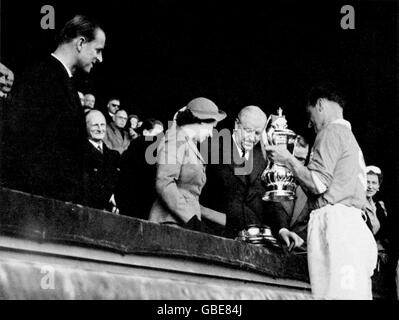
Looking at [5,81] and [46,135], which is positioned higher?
[5,81]

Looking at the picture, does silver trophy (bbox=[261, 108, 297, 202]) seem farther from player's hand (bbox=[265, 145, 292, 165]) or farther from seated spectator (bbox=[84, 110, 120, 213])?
seated spectator (bbox=[84, 110, 120, 213])

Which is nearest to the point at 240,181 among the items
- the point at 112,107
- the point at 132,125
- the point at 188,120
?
the point at 188,120

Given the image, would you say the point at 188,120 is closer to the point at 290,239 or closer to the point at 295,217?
the point at 290,239

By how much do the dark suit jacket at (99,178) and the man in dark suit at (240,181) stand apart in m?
0.55

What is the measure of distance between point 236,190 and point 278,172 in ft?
1.41

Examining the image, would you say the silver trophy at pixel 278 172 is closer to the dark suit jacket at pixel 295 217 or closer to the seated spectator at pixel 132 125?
the dark suit jacket at pixel 295 217

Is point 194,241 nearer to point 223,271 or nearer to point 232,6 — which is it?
point 223,271

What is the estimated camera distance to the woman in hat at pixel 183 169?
4012 millimetres

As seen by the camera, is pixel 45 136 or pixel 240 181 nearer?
pixel 45 136

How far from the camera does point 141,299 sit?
3.03m

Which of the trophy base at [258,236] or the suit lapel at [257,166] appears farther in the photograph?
the suit lapel at [257,166]

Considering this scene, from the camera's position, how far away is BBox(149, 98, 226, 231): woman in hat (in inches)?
158

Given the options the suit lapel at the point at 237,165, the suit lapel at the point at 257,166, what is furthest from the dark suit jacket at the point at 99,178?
the suit lapel at the point at 257,166

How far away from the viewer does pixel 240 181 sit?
468 centimetres
